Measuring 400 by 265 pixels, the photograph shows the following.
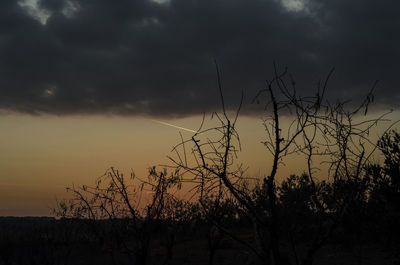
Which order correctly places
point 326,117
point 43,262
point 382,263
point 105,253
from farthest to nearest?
point 105,253 < point 43,262 < point 382,263 < point 326,117

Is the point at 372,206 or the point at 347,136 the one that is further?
the point at 372,206

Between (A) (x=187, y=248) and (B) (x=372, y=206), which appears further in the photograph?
(A) (x=187, y=248)

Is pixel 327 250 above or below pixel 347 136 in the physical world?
below

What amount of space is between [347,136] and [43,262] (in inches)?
1313

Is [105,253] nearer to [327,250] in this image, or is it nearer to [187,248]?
[187,248]

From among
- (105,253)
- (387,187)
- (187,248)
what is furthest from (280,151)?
(105,253)

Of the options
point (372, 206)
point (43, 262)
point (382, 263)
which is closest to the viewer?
point (372, 206)

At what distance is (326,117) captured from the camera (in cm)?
467

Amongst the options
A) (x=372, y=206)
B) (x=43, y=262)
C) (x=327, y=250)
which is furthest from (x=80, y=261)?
(x=372, y=206)

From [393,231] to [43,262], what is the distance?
27344 mm

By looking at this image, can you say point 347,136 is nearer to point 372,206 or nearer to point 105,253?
point 372,206

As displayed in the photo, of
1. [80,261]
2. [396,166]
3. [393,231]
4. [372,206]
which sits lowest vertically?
[80,261]

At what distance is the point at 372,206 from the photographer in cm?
1930

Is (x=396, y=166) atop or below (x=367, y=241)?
atop
